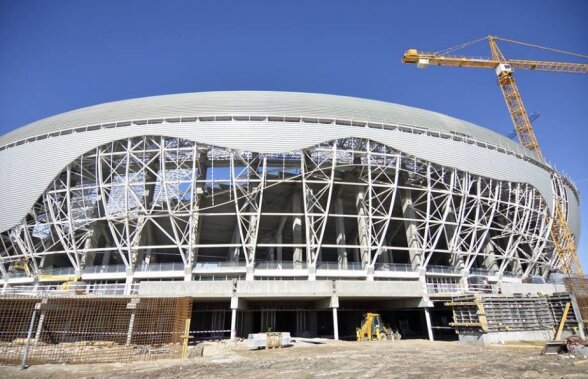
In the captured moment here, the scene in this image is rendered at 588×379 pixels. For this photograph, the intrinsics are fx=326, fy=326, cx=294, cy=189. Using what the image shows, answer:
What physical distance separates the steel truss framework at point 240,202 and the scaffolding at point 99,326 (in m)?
6.61

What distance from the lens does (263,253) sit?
129 feet

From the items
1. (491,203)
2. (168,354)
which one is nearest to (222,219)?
(168,354)

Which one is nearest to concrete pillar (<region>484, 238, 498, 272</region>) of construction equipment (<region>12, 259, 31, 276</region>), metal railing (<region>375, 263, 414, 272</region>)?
metal railing (<region>375, 263, 414, 272</region>)

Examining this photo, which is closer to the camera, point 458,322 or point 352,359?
point 352,359

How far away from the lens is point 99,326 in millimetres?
19078

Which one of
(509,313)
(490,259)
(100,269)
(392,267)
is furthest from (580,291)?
(100,269)

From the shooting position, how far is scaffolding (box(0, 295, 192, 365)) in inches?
Answer: 584

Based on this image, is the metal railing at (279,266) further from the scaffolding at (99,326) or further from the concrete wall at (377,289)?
the scaffolding at (99,326)

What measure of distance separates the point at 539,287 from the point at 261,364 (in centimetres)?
2834

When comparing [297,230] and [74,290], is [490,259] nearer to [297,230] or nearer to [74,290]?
[297,230]

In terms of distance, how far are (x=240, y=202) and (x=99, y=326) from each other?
15.8 m

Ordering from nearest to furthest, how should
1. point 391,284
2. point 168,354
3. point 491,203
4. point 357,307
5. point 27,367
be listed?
point 27,367 → point 168,354 → point 391,284 → point 357,307 → point 491,203

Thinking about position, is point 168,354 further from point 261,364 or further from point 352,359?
point 352,359

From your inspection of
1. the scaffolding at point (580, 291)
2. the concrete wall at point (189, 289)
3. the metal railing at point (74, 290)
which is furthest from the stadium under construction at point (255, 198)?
the scaffolding at point (580, 291)
